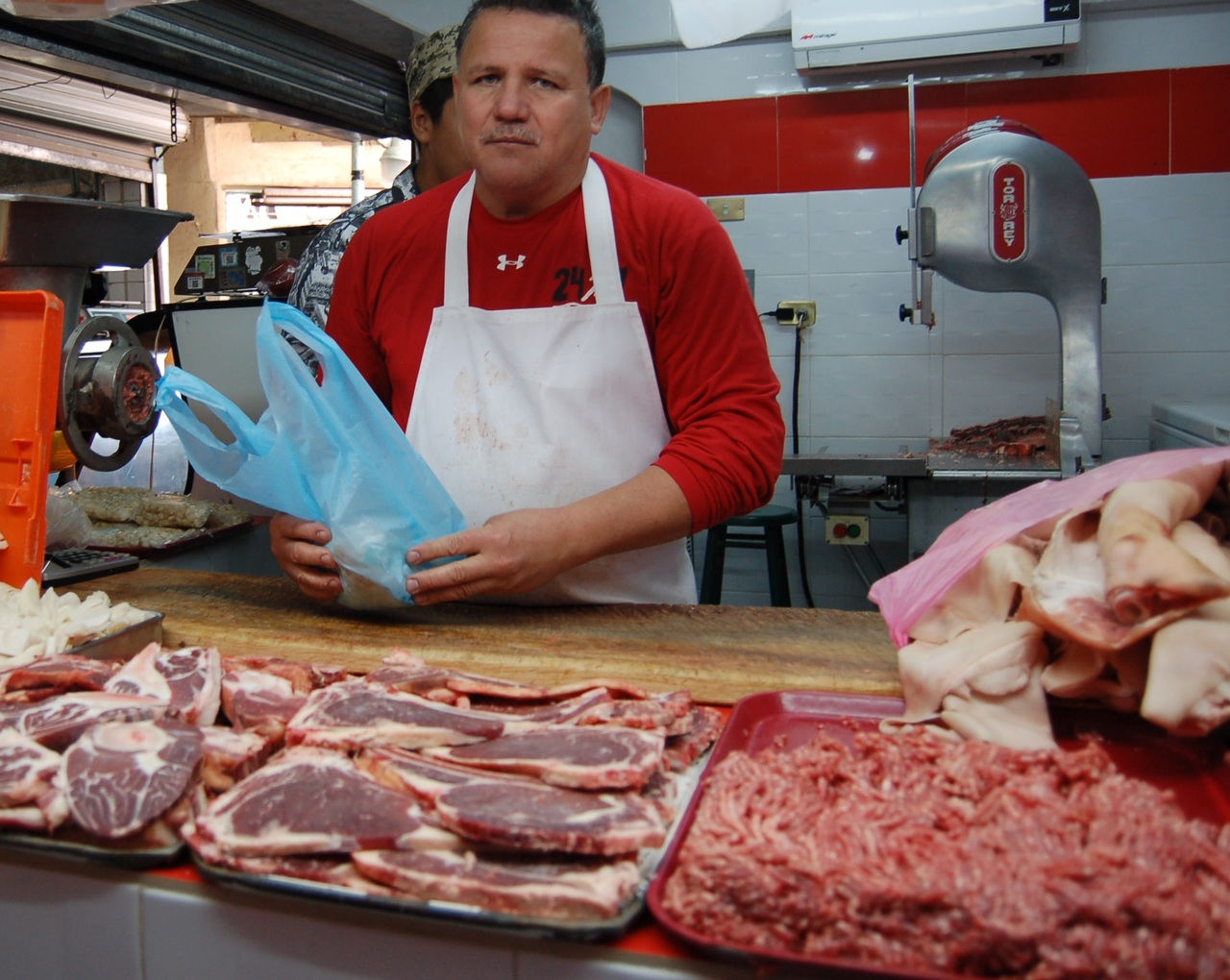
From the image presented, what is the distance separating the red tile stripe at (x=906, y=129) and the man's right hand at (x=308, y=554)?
12.9 ft

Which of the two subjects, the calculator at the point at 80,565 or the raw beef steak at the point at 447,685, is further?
the calculator at the point at 80,565

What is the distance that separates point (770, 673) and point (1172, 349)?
4.18 meters

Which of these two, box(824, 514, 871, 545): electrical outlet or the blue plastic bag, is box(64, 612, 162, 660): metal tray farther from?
box(824, 514, 871, 545): electrical outlet

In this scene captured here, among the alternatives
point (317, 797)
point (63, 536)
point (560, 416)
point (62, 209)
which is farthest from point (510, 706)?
point (63, 536)

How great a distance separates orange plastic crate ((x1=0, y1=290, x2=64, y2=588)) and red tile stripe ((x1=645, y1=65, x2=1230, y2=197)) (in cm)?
393

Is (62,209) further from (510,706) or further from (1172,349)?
(1172,349)

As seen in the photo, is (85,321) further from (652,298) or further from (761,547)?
(761,547)

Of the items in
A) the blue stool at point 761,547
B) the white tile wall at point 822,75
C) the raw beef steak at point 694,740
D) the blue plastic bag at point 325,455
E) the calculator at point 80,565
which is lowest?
the blue stool at point 761,547

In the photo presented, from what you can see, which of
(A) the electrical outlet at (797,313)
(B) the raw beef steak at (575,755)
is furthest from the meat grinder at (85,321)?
(A) the electrical outlet at (797,313)

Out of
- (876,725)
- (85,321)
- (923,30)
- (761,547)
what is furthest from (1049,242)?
(85,321)

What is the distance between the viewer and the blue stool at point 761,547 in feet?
15.6

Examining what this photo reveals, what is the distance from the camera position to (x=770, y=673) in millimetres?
1641

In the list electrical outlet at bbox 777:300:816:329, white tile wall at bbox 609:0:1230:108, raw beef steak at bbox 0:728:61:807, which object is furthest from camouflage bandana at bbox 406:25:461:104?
electrical outlet at bbox 777:300:816:329

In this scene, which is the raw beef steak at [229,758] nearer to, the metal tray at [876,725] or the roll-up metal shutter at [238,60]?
the metal tray at [876,725]
